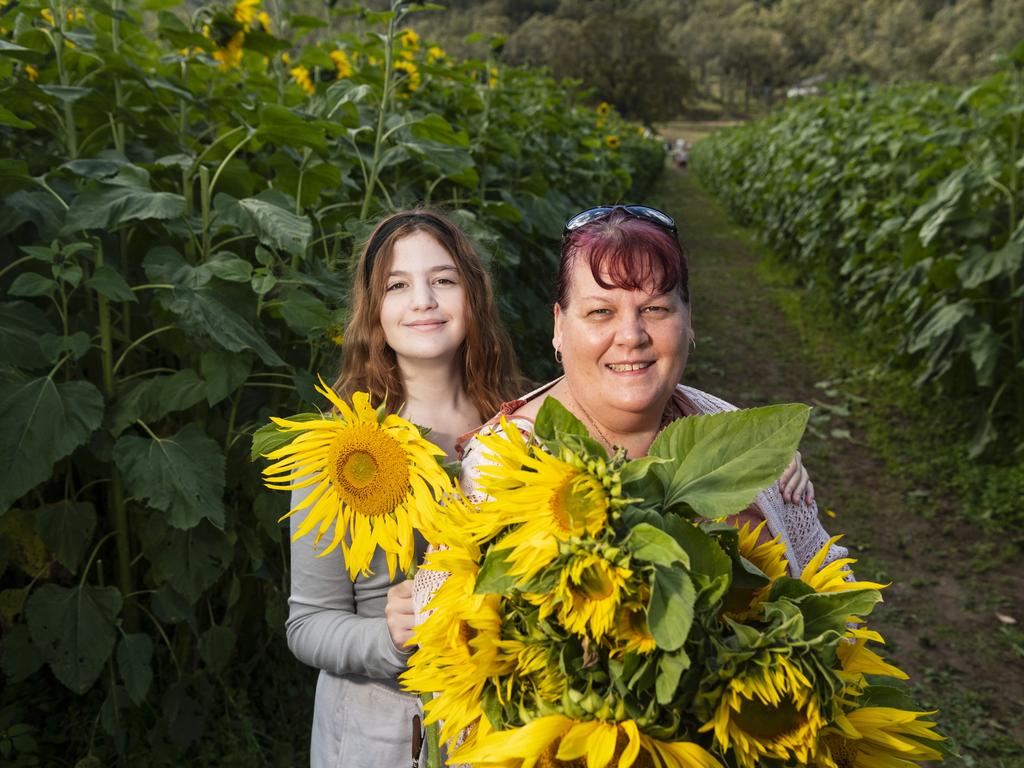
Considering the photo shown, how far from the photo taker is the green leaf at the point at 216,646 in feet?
8.06

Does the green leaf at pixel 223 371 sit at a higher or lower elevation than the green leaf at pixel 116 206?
lower

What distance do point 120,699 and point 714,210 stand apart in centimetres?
1887

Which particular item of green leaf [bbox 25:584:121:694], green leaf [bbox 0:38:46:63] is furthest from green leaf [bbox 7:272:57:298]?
green leaf [bbox 25:584:121:694]

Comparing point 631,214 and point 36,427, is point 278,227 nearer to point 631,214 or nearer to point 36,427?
point 36,427

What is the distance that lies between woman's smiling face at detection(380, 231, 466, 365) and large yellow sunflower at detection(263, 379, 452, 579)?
0.51 m

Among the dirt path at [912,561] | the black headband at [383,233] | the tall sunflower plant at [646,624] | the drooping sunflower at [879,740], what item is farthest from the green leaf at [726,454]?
the dirt path at [912,561]

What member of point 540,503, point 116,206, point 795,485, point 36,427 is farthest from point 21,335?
point 540,503

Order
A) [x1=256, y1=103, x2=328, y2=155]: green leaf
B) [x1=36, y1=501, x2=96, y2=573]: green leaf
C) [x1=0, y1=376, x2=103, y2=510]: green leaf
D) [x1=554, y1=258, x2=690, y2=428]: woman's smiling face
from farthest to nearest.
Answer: [x1=256, y1=103, x2=328, y2=155]: green leaf → [x1=36, y1=501, x2=96, y2=573]: green leaf → [x1=0, y1=376, x2=103, y2=510]: green leaf → [x1=554, y1=258, x2=690, y2=428]: woman's smiling face

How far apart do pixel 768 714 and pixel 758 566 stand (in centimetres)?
16

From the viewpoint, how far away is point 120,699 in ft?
7.81

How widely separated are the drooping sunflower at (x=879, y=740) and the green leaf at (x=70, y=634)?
184 cm

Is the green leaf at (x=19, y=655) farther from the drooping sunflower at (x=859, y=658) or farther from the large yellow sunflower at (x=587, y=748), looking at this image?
the drooping sunflower at (x=859, y=658)

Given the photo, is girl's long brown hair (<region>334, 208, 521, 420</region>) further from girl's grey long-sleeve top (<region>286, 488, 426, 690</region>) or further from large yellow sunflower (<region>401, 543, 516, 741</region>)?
large yellow sunflower (<region>401, 543, 516, 741</region>)

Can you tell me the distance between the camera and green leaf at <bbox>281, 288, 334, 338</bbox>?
2.16m
